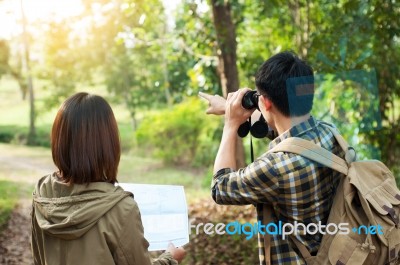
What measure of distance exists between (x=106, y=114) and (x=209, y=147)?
8.16 m

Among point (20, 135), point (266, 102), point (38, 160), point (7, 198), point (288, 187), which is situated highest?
point (266, 102)

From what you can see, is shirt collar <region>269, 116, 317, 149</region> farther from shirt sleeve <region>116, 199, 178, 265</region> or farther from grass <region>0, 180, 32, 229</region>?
grass <region>0, 180, 32, 229</region>

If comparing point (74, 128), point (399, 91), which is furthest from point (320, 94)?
point (74, 128)

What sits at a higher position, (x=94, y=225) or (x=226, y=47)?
(x=226, y=47)

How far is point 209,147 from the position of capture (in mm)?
9805

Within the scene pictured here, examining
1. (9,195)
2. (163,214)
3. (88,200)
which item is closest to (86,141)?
(88,200)

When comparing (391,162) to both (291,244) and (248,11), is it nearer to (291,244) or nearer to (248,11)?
(248,11)

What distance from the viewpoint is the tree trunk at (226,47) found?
5.09 metres

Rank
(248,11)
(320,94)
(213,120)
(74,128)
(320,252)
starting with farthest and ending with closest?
(213,120) → (248,11) → (320,94) → (320,252) → (74,128)

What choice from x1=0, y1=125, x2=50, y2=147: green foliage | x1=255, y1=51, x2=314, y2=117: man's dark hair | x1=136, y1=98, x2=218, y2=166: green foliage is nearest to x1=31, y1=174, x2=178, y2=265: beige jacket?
x1=255, y1=51, x2=314, y2=117: man's dark hair

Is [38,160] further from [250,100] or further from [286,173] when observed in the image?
[286,173]

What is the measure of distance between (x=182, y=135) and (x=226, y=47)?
474 cm

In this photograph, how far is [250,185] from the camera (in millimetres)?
1726

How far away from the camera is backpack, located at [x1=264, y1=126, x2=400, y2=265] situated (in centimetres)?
169
